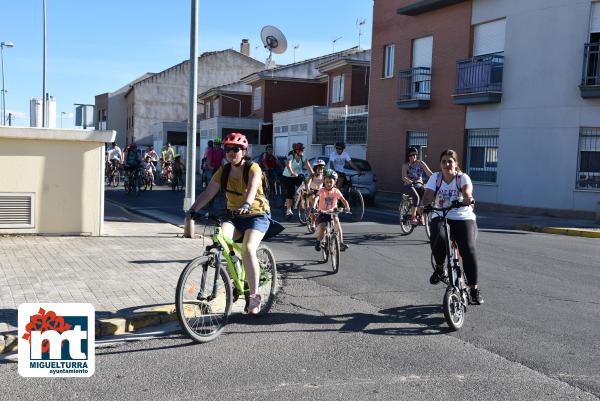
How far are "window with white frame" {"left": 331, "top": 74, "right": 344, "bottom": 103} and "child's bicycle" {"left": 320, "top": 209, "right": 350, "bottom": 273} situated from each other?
84.8 feet

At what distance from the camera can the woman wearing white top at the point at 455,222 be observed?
643 cm

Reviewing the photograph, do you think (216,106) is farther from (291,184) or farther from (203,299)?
(203,299)

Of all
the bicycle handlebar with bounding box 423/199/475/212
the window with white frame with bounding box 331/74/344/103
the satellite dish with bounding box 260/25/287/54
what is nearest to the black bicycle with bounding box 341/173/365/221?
the bicycle handlebar with bounding box 423/199/475/212

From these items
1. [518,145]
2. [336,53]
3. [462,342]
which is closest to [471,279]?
[462,342]

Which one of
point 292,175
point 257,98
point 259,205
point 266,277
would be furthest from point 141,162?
point 257,98

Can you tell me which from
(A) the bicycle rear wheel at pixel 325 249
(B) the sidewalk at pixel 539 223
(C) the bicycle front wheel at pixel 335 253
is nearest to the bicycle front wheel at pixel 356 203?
(B) the sidewalk at pixel 539 223

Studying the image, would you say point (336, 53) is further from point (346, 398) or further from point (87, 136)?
point (346, 398)

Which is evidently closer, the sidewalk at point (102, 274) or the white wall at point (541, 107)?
the sidewalk at point (102, 274)

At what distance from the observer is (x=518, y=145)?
782 inches

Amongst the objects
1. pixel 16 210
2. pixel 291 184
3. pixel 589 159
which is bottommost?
pixel 16 210

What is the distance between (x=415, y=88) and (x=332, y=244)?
16.8 m

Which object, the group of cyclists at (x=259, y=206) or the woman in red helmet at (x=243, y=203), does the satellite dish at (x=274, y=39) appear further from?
the woman in red helmet at (x=243, y=203)

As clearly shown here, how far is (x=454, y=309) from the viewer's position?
19.8 ft

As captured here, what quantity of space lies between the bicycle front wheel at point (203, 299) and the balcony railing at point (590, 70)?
49.8 ft
